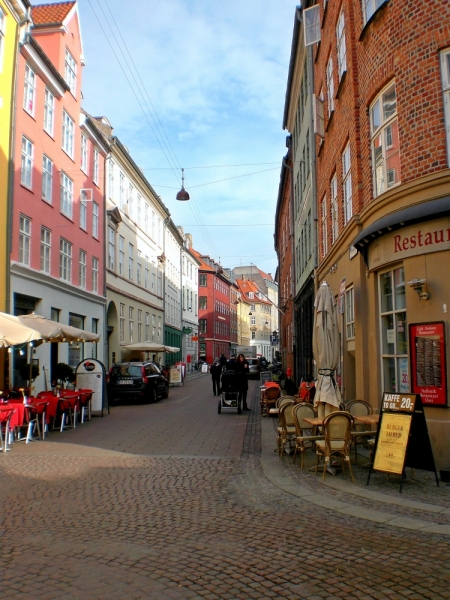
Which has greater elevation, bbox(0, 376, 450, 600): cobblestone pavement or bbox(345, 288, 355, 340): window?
bbox(345, 288, 355, 340): window

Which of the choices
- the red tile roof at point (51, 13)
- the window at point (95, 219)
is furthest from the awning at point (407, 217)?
the window at point (95, 219)

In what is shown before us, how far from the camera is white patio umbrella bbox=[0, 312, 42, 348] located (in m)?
12.0

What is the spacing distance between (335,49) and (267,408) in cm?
1022

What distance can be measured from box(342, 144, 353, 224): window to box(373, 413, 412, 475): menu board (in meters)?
6.72

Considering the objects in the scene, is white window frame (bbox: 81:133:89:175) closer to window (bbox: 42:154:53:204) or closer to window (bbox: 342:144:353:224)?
window (bbox: 42:154:53:204)

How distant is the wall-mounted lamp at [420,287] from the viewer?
8.97 meters

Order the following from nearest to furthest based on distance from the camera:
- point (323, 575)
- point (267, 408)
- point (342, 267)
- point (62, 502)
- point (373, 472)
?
point (323, 575) < point (62, 502) < point (373, 472) < point (342, 267) < point (267, 408)

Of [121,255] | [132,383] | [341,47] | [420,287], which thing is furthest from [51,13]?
[420,287]

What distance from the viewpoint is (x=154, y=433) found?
13953 mm

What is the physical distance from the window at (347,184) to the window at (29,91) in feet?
42.7

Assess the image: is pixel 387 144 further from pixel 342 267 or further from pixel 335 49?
pixel 335 49

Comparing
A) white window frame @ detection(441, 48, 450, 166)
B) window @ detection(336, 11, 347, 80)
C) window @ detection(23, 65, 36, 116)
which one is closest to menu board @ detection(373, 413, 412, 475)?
white window frame @ detection(441, 48, 450, 166)

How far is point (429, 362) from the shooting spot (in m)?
8.91

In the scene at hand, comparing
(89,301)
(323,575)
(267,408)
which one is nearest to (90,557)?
(323,575)
